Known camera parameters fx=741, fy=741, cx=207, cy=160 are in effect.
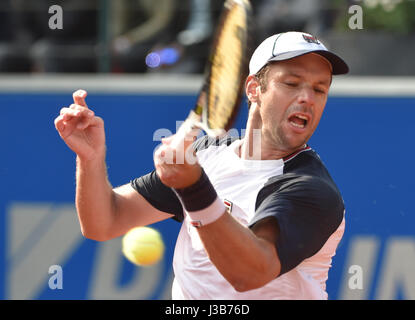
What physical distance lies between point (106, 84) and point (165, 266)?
1.21m

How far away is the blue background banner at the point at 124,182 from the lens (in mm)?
4309

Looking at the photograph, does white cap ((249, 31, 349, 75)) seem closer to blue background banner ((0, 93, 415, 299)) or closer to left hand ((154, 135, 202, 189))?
left hand ((154, 135, 202, 189))

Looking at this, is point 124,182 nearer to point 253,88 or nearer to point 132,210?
point 132,210

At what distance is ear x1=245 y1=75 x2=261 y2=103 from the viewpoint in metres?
2.81

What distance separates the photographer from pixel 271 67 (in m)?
2.71

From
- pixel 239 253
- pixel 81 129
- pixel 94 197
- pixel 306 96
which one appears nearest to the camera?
pixel 239 253

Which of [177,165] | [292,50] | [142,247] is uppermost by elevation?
[292,50]

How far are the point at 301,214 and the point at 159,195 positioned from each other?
766 millimetres

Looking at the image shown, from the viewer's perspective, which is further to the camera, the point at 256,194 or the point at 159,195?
the point at 159,195

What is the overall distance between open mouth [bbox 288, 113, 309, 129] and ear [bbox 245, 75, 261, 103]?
194mm

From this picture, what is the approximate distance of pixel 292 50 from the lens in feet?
8.55

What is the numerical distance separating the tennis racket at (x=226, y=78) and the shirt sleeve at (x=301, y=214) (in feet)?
1.11

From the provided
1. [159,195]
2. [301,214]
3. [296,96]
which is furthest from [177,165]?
[159,195]

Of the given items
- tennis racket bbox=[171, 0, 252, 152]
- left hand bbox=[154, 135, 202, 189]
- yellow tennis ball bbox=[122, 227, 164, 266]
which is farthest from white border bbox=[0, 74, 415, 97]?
left hand bbox=[154, 135, 202, 189]
